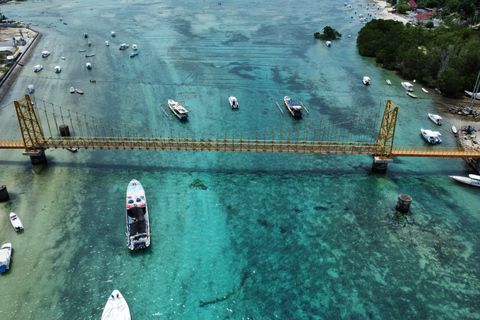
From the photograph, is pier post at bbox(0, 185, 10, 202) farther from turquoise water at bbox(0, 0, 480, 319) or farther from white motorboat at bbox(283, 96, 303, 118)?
white motorboat at bbox(283, 96, 303, 118)

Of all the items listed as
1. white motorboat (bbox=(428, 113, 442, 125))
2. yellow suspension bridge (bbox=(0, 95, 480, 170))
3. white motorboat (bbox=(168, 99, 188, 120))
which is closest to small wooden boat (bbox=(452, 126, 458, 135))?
white motorboat (bbox=(428, 113, 442, 125))

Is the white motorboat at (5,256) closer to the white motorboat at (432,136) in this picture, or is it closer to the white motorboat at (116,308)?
the white motorboat at (116,308)

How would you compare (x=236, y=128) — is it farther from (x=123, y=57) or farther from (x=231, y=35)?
(x=231, y=35)

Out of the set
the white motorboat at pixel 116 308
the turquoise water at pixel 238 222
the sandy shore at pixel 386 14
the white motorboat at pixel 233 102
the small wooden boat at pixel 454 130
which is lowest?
the turquoise water at pixel 238 222

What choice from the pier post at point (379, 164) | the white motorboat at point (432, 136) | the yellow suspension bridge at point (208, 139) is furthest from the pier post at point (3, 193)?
the white motorboat at point (432, 136)

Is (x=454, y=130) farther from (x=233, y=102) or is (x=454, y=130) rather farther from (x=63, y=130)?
(x=63, y=130)

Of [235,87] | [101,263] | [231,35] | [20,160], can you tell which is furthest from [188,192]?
[231,35]
